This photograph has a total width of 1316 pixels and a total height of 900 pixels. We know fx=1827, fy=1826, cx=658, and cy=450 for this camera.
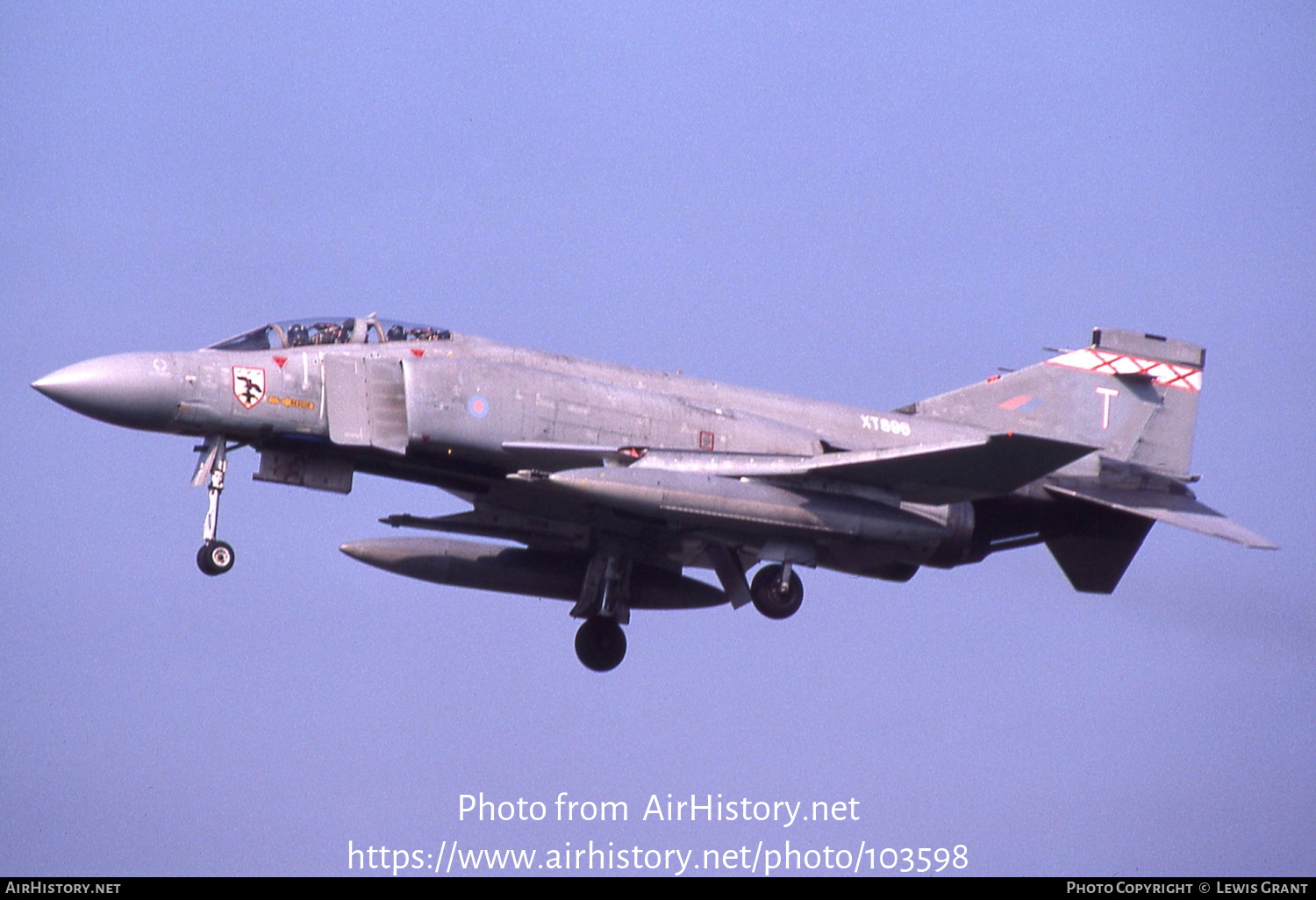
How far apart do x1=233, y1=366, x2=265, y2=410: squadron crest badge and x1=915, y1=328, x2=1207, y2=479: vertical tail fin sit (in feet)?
24.5

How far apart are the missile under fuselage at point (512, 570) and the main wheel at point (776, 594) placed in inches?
93.6

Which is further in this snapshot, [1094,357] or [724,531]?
[1094,357]

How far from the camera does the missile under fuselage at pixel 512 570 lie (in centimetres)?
1989

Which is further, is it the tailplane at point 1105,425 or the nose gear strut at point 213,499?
the tailplane at point 1105,425

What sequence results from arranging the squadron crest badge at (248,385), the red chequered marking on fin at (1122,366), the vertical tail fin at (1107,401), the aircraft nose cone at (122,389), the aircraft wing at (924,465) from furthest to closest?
1. the red chequered marking on fin at (1122,366)
2. the vertical tail fin at (1107,401)
3. the aircraft wing at (924,465)
4. the squadron crest badge at (248,385)
5. the aircraft nose cone at (122,389)

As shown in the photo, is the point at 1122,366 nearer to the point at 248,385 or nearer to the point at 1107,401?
the point at 1107,401

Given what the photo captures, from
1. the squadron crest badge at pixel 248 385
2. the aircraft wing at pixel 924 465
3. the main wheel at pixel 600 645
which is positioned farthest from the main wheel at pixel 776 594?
the squadron crest badge at pixel 248 385

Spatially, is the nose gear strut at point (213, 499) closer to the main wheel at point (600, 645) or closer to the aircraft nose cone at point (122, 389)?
the aircraft nose cone at point (122, 389)

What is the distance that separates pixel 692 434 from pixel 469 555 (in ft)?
10.9

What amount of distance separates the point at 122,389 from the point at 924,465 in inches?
299

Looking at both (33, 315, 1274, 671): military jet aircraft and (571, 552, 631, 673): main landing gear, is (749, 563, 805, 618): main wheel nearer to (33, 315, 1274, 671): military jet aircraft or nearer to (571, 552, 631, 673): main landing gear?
(33, 315, 1274, 671): military jet aircraft
